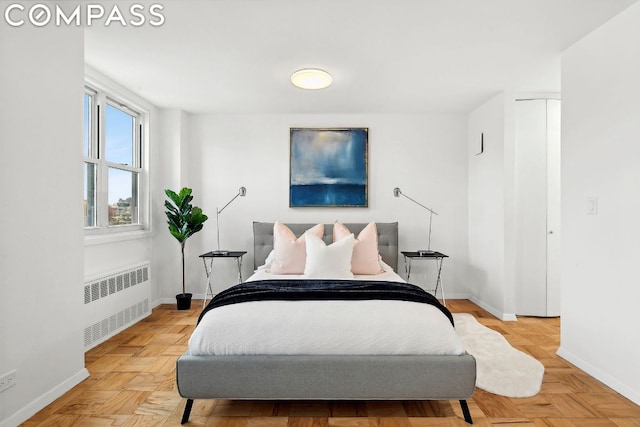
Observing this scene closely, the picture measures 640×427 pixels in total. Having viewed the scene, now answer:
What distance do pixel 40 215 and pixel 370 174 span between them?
3.68 meters

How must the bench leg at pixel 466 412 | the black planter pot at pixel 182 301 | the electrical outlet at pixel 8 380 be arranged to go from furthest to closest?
the black planter pot at pixel 182 301
the bench leg at pixel 466 412
the electrical outlet at pixel 8 380

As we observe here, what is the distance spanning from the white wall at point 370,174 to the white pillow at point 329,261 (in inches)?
55.7

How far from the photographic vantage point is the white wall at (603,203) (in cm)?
247

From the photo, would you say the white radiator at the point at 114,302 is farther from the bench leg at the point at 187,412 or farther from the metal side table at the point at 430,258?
the metal side table at the point at 430,258

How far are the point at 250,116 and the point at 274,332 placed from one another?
3534 millimetres

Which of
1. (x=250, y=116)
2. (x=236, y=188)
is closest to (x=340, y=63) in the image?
(x=250, y=116)

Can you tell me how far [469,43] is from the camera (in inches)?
117

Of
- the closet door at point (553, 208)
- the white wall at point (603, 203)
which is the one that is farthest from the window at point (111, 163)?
the closet door at point (553, 208)

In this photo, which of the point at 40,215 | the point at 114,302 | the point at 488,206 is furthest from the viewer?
the point at 488,206

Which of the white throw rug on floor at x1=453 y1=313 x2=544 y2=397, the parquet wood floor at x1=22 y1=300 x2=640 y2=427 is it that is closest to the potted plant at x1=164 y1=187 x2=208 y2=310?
the parquet wood floor at x1=22 y1=300 x2=640 y2=427

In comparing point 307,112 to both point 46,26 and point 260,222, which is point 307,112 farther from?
point 46,26

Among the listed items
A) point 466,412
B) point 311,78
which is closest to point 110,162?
point 311,78

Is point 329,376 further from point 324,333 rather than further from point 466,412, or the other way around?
point 466,412

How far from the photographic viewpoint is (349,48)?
10.0 feet
